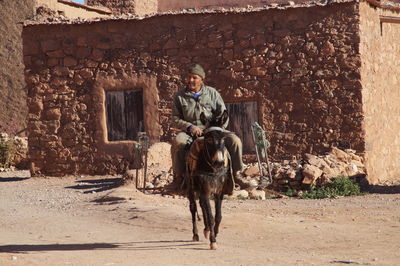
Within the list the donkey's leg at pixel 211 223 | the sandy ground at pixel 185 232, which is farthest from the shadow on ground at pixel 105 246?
the donkey's leg at pixel 211 223

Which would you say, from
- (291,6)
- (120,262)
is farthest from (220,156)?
(291,6)

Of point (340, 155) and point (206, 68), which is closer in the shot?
point (340, 155)

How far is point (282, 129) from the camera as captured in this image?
17781 millimetres

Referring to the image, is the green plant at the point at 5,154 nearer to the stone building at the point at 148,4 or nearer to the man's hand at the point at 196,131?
the stone building at the point at 148,4

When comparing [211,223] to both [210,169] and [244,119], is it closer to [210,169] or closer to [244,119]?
[210,169]

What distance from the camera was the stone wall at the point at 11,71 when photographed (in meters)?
25.7

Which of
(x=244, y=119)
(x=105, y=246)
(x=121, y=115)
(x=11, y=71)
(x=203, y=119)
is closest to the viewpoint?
(x=203, y=119)

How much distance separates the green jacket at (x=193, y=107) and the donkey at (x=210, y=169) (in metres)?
0.39

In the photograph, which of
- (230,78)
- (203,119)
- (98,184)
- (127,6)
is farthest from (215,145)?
(127,6)

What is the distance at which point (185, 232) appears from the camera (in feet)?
33.8

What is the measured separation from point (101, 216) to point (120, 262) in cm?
414

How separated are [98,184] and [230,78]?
3.52 metres

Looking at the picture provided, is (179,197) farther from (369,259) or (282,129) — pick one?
(369,259)

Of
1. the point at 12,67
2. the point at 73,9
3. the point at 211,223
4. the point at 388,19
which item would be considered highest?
the point at 73,9
